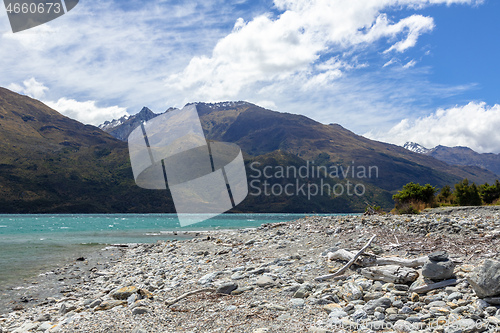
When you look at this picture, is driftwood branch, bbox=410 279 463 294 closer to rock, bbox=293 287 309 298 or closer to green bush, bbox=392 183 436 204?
rock, bbox=293 287 309 298

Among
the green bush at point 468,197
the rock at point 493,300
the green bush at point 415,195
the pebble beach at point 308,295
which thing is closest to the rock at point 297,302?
the pebble beach at point 308,295

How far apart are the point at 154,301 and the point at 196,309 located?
5.76 ft

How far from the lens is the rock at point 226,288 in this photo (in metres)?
7.55

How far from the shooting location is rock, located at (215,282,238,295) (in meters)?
7.55

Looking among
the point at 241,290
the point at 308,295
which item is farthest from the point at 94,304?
the point at 308,295

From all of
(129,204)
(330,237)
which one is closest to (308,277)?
(330,237)

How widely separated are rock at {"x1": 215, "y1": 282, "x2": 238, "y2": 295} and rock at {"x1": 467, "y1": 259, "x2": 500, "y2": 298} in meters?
4.98

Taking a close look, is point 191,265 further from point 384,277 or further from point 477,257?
point 477,257

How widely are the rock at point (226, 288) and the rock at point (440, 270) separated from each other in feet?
14.2

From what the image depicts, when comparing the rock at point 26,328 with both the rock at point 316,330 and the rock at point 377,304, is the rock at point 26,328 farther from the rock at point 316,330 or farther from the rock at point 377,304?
the rock at point 377,304

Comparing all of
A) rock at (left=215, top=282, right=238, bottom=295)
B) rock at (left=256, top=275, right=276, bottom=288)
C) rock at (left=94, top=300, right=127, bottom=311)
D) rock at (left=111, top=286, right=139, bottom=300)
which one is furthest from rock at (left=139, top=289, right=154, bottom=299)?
rock at (left=256, top=275, right=276, bottom=288)

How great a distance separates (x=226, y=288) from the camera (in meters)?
7.58

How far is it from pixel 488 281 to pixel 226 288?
5.31 m

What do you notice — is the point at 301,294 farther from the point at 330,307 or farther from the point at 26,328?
the point at 26,328
